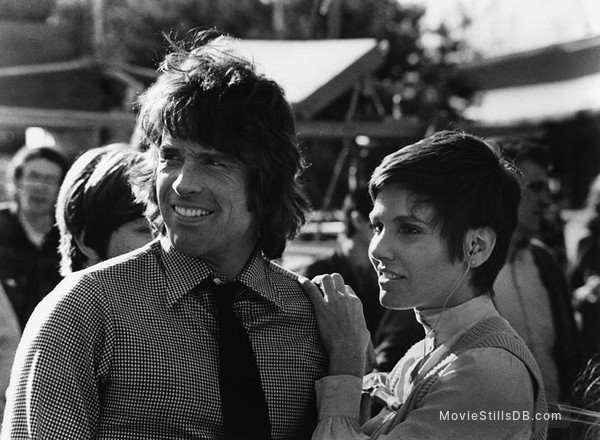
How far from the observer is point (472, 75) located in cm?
1028

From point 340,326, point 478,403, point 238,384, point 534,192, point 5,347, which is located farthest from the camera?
point 534,192

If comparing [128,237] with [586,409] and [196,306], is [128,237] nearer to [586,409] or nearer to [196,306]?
[196,306]

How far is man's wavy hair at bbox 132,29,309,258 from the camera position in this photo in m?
1.68

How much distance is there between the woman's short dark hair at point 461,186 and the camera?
166cm

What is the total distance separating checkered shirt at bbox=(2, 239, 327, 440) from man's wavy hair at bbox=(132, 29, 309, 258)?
0.59 feet

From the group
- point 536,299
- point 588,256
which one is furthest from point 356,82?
point 536,299

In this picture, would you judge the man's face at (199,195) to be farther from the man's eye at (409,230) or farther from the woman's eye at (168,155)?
the man's eye at (409,230)

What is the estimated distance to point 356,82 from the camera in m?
4.78

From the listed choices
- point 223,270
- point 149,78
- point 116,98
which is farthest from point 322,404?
point 116,98

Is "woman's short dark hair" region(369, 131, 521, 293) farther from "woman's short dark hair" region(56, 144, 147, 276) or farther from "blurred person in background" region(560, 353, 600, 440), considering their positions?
"woman's short dark hair" region(56, 144, 147, 276)

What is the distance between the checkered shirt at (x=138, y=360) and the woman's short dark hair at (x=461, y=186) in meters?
0.39

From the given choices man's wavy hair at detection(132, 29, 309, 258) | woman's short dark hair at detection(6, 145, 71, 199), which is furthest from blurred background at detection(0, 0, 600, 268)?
woman's short dark hair at detection(6, 145, 71, 199)

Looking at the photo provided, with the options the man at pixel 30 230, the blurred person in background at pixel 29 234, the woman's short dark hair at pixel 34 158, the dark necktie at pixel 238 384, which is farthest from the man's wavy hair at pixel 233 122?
the woman's short dark hair at pixel 34 158

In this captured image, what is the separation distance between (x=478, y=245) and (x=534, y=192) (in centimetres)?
148
